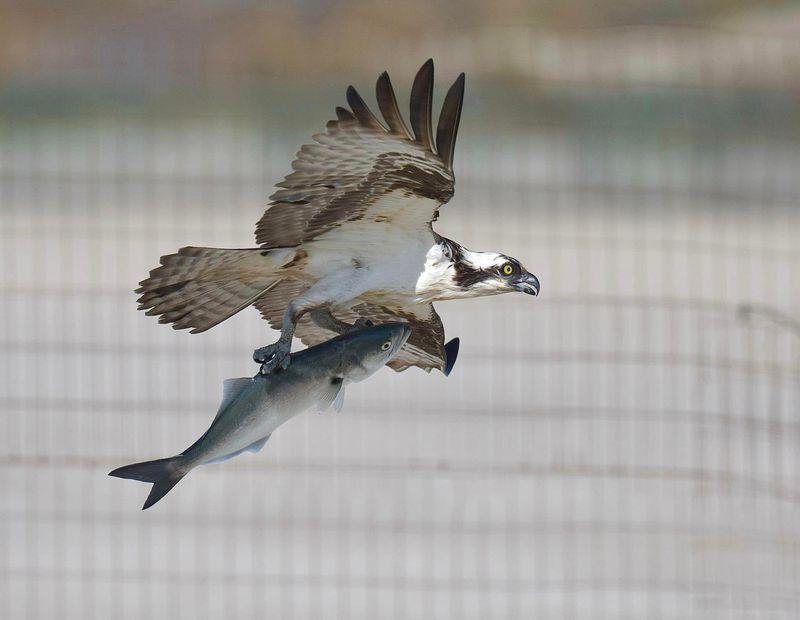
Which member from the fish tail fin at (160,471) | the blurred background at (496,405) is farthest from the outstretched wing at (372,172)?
the blurred background at (496,405)

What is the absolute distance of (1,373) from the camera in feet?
19.8

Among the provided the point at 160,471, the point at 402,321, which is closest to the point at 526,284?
the point at 402,321

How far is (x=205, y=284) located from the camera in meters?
2.74

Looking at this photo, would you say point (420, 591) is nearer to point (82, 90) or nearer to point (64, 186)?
point (64, 186)

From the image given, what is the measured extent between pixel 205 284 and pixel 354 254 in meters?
0.32

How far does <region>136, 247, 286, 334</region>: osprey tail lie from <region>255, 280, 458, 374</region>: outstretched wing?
6 cm

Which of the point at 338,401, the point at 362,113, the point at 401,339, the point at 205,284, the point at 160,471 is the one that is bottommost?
the point at 160,471

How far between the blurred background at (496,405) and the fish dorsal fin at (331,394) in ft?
11.0

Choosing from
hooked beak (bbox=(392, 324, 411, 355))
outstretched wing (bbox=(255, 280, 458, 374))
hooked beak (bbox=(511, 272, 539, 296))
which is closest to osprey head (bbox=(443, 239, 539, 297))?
hooked beak (bbox=(511, 272, 539, 296))

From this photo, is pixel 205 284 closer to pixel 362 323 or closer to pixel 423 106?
pixel 362 323

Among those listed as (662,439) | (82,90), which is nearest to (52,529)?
(662,439)

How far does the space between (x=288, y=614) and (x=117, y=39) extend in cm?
453

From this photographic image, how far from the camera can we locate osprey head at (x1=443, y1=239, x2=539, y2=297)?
2787 mm

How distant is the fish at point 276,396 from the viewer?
2.18m
